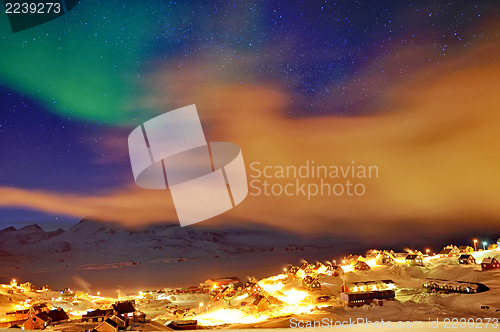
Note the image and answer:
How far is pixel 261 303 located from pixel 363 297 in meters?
5.89

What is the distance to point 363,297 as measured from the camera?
20.6 meters

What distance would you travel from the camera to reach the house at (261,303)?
21.6 meters

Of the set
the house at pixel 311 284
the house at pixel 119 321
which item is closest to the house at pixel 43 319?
the house at pixel 119 321

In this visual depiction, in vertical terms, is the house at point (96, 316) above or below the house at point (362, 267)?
below

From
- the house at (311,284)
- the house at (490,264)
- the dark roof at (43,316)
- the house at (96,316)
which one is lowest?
the dark roof at (43,316)

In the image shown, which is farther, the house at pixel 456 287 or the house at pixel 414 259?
the house at pixel 414 259

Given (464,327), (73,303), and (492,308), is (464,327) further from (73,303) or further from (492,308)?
(73,303)

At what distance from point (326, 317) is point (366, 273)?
1541cm

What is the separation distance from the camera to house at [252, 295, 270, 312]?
21.6 m

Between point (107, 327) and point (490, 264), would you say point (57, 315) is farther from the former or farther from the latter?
point (490, 264)

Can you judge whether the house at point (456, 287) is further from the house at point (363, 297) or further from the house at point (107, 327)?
the house at point (107, 327)

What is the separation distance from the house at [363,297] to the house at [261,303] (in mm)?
4496

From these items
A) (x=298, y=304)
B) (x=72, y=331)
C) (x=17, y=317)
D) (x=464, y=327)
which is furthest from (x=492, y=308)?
(x=17, y=317)

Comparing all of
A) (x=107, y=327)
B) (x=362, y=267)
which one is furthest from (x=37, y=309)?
(x=362, y=267)
